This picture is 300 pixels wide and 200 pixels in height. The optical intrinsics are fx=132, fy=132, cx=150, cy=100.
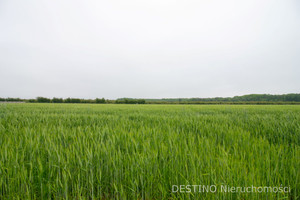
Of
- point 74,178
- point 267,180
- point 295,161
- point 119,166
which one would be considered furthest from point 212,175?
point 74,178

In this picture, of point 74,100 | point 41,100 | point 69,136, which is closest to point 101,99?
point 74,100

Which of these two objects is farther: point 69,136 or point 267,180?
point 69,136

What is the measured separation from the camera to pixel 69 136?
187cm

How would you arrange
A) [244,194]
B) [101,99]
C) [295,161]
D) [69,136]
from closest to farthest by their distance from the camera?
1. [244,194]
2. [295,161]
3. [69,136]
4. [101,99]

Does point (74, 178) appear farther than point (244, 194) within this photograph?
Yes

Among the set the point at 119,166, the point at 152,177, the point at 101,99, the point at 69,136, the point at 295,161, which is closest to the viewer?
the point at 152,177

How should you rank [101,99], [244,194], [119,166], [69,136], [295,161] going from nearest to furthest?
[244,194]
[119,166]
[295,161]
[69,136]
[101,99]

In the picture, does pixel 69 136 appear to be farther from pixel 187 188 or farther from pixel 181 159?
pixel 187 188

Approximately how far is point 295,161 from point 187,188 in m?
1.14

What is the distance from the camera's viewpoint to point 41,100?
44.9 metres

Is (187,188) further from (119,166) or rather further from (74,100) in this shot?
(74,100)

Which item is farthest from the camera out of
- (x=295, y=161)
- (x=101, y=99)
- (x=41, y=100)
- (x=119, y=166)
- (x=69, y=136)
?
(x=101, y=99)

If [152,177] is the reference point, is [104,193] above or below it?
below

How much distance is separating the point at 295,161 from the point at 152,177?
1.33 metres
